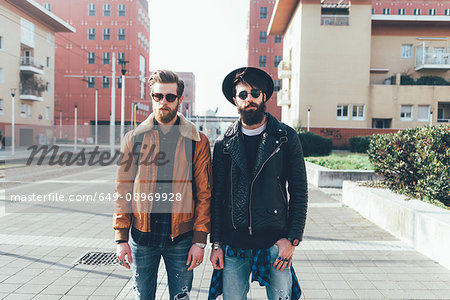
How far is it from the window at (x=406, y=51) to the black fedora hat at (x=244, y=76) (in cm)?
3748

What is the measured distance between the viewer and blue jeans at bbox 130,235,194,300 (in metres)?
2.57

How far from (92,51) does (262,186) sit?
63.1 metres

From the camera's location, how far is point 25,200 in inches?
357

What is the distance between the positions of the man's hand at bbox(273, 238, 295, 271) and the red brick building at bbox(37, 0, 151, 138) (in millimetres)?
58551

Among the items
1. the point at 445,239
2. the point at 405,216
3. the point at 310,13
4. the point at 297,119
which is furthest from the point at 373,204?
the point at 310,13

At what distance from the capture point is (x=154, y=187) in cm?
260

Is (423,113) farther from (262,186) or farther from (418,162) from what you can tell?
(262,186)

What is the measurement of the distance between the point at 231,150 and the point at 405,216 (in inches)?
177

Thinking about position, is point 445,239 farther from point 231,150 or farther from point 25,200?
point 25,200

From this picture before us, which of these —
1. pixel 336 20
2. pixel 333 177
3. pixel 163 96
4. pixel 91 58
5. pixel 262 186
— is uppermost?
pixel 91 58

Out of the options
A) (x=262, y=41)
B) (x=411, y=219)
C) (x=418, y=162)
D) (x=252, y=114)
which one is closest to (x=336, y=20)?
(x=418, y=162)

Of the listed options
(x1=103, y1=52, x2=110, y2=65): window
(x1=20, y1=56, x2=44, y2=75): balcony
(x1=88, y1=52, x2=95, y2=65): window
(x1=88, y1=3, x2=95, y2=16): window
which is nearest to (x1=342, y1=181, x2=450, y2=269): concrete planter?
(x1=20, y1=56, x2=44, y2=75): balcony

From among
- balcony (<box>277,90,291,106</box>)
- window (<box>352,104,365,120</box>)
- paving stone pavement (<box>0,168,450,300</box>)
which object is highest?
balcony (<box>277,90,291,106</box>)

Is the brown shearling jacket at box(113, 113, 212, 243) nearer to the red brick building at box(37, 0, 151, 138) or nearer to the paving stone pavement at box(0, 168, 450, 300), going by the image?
the paving stone pavement at box(0, 168, 450, 300)
